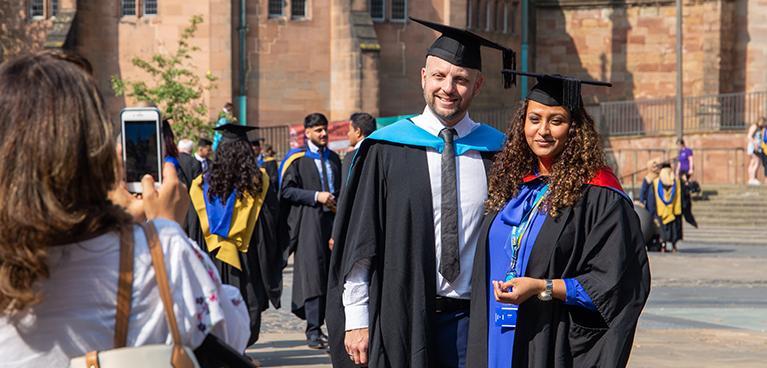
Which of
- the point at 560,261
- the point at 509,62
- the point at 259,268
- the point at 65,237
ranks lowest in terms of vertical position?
the point at 259,268

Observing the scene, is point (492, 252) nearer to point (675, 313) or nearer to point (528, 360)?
point (528, 360)

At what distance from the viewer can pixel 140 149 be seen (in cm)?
304

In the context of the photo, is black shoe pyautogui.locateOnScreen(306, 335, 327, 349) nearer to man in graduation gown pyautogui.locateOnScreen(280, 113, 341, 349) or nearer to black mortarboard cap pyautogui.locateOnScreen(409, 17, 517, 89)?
man in graduation gown pyautogui.locateOnScreen(280, 113, 341, 349)

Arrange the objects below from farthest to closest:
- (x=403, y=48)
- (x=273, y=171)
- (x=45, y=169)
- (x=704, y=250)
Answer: (x=403, y=48) → (x=704, y=250) → (x=273, y=171) → (x=45, y=169)

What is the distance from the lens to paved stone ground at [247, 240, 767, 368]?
7129mm

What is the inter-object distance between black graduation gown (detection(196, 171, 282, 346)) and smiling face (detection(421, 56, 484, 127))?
3.85 metres

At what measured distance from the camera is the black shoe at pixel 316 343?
7.71m

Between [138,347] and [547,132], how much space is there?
2177 millimetres

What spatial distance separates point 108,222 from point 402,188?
1.89m

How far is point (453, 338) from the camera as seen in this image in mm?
3543

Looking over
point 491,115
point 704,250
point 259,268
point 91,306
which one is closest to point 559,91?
point 91,306

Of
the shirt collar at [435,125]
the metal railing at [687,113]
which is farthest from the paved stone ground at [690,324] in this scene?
the metal railing at [687,113]

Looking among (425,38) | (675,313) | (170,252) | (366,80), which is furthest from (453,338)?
(425,38)

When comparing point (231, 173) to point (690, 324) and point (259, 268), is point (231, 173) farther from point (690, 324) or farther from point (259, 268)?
point (690, 324)
